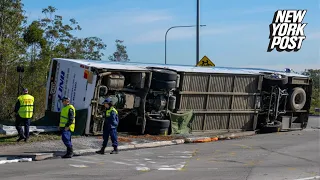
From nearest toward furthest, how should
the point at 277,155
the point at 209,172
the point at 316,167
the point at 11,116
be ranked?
1. the point at 209,172
2. the point at 316,167
3. the point at 277,155
4. the point at 11,116

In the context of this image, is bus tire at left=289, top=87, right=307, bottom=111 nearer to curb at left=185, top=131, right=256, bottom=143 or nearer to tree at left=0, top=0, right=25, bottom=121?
curb at left=185, top=131, right=256, bottom=143

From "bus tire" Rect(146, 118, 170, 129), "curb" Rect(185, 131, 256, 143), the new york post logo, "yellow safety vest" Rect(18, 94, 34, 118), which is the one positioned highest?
the new york post logo

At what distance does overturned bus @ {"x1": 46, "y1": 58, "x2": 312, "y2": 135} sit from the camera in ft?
48.0

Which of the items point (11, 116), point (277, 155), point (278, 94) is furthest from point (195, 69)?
point (11, 116)

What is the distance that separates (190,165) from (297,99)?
1066 cm

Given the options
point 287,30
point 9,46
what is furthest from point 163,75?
point 287,30

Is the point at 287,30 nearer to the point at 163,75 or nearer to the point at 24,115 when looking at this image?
the point at 163,75

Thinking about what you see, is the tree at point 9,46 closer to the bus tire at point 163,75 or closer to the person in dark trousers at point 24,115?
the person in dark trousers at point 24,115

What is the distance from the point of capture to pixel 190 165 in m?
10.6

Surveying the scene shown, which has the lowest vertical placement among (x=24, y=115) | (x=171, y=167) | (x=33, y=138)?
(x=171, y=167)

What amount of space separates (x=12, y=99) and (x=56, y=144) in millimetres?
6988

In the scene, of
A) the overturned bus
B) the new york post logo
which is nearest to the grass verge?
the overturned bus

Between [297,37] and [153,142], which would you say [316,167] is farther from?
[297,37]

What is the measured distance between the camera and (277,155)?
41.0 feet
